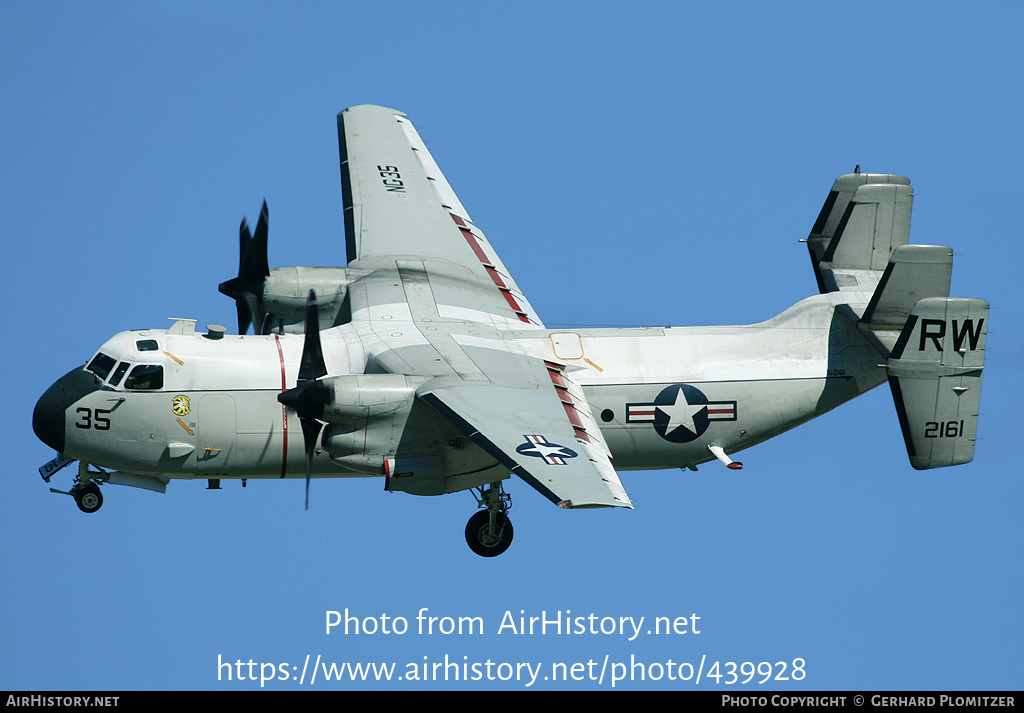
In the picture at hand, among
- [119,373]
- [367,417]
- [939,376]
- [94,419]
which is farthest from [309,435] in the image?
[939,376]

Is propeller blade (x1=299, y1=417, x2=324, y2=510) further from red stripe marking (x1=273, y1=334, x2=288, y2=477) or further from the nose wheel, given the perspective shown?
the nose wheel

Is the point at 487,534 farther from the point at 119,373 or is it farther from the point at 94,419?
the point at 94,419

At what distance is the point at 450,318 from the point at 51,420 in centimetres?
865

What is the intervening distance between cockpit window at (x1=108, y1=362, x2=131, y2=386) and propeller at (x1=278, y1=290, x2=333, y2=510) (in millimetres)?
3389

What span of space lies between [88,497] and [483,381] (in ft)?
28.0

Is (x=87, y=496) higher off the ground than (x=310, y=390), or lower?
lower

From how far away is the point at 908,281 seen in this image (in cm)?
3294

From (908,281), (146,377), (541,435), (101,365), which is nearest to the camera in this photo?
(541,435)

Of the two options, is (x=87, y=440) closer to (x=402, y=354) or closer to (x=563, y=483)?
(x=402, y=354)

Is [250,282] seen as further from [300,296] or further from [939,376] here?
[939,376]

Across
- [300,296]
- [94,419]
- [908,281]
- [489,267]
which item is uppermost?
[908,281]

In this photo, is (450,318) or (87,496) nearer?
(87,496)

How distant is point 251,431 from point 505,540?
5.73 metres

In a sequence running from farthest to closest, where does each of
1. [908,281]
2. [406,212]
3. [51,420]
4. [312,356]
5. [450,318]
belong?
1. [406,212]
2. [450,318]
3. [908,281]
4. [51,420]
5. [312,356]
